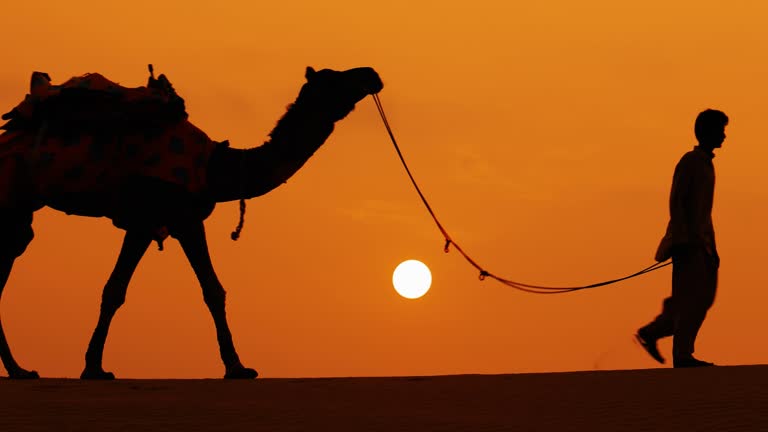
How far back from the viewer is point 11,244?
46.0ft

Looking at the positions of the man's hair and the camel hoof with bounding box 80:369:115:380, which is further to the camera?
the man's hair

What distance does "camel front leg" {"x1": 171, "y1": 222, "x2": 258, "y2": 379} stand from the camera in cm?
1292

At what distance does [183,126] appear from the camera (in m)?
13.3

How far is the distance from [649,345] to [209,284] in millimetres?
4208

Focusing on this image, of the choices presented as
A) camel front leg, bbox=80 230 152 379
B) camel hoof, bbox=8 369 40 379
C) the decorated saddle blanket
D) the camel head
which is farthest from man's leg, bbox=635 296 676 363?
camel hoof, bbox=8 369 40 379

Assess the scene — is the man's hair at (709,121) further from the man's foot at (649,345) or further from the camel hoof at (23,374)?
the camel hoof at (23,374)

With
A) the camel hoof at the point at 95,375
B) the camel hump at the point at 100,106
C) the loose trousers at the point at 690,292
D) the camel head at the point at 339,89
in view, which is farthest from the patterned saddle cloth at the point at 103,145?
the loose trousers at the point at 690,292

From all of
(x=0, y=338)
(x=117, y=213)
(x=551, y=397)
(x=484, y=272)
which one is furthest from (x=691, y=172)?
(x=0, y=338)

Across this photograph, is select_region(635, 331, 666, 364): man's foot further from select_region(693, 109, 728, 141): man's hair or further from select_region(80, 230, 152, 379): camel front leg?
select_region(80, 230, 152, 379): camel front leg

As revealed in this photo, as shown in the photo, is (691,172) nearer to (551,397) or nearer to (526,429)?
(551,397)

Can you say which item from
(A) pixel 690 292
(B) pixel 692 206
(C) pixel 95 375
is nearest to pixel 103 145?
(C) pixel 95 375

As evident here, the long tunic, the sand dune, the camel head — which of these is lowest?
the sand dune

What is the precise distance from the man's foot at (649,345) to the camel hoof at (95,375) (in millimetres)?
4945

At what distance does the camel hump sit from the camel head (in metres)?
1.32
